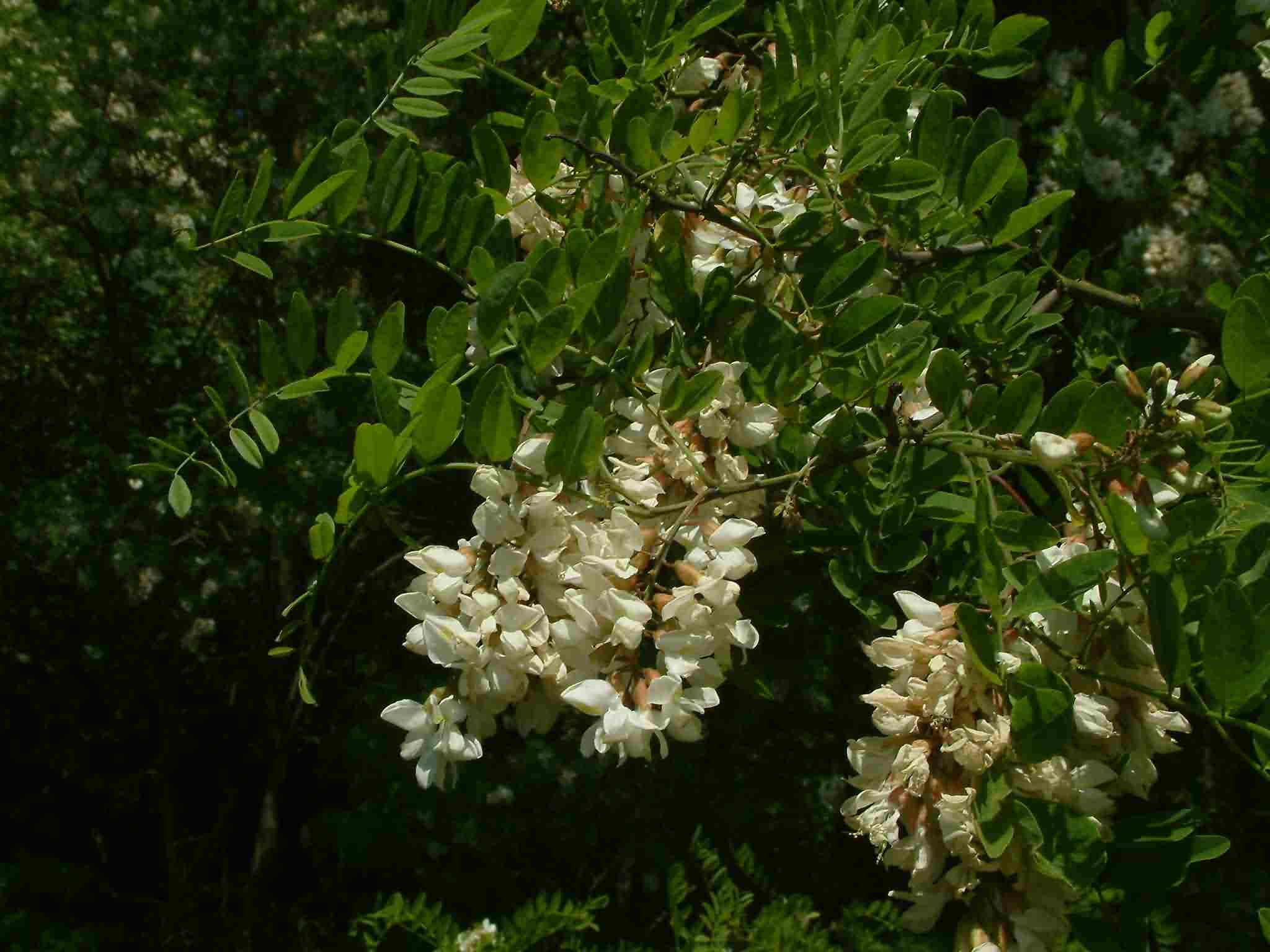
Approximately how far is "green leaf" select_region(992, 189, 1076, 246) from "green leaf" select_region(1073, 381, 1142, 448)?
0.25 meters

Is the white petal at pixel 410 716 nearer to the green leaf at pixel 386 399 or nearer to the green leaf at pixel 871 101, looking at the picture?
the green leaf at pixel 386 399

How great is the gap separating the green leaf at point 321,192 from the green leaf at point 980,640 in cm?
54

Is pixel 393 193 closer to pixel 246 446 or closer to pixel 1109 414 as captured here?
pixel 246 446

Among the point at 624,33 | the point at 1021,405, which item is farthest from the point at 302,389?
the point at 1021,405

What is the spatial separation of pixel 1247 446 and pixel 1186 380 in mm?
130

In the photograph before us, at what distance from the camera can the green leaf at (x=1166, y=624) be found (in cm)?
56

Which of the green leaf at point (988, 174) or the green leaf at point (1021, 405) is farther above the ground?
the green leaf at point (988, 174)

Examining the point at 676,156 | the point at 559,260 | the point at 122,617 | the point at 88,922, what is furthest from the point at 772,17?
the point at 88,922

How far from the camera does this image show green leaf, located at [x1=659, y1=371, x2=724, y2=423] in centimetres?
72

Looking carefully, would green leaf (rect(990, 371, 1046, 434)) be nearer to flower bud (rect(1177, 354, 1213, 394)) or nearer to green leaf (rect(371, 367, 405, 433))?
flower bud (rect(1177, 354, 1213, 394))

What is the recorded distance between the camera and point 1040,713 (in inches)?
22.8

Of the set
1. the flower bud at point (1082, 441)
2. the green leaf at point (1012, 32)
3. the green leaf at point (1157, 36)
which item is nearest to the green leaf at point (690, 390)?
the flower bud at point (1082, 441)

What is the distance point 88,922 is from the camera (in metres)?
3.31

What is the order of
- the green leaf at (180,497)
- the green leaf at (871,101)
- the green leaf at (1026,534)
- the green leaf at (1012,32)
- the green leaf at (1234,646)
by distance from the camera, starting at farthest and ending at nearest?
the green leaf at (1012,32) → the green leaf at (180,497) → the green leaf at (871,101) → the green leaf at (1026,534) → the green leaf at (1234,646)
